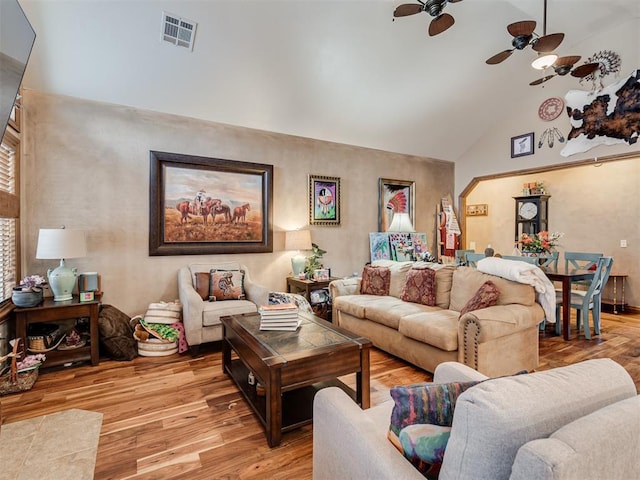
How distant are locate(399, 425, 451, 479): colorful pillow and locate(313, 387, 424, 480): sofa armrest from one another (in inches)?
1.3

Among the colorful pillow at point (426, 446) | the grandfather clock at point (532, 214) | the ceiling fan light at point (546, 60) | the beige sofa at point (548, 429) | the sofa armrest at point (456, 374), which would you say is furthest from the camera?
the grandfather clock at point (532, 214)

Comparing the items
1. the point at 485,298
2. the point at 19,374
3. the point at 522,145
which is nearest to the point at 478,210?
the point at 522,145

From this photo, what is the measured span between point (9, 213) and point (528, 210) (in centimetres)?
759

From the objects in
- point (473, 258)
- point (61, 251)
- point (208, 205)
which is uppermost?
point (208, 205)

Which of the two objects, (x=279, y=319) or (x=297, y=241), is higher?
(x=297, y=241)

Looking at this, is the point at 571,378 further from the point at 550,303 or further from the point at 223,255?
the point at 223,255

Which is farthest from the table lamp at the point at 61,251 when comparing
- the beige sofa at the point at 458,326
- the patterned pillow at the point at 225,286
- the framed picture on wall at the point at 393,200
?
the framed picture on wall at the point at 393,200

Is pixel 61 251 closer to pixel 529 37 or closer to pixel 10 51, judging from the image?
pixel 10 51

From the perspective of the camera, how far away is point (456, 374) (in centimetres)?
149

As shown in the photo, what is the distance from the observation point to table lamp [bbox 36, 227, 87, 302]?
3045 mm

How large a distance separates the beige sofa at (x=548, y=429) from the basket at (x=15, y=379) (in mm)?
3191

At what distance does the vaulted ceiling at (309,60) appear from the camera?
10.2ft

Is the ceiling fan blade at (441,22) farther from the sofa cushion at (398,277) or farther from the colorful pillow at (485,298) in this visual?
the sofa cushion at (398,277)

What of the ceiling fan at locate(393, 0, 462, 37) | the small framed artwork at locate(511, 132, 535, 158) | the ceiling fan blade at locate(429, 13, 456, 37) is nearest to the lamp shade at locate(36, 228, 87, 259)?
the ceiling fan at locate(393, 0, 462, 37)
